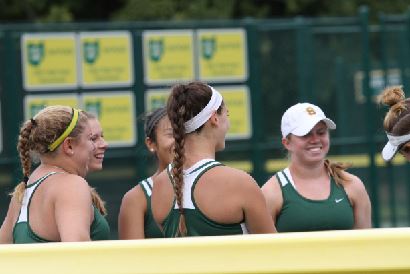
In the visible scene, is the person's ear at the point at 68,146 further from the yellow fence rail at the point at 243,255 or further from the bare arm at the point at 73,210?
the yellow fence rail at the point at 243,255

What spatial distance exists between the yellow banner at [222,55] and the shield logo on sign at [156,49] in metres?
0.41

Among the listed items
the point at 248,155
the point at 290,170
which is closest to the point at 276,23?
the point at 248,155

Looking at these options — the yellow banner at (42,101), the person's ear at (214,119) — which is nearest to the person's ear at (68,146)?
the person's ear at (214,119)

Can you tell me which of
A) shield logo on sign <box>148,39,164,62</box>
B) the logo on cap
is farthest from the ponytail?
shield logo on sign <box>148,39,164,62</box>

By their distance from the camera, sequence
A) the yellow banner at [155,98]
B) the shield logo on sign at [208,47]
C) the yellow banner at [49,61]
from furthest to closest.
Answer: the shield logo on sign at [208,47] < the yellow banner at [155,98] < the yellow banner at [49,61]

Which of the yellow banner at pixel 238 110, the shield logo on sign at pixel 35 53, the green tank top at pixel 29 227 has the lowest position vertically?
the yellow banner at pixel 238 110

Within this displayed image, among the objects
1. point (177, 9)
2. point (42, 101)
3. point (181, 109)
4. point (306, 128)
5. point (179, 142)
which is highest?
point (181, 109)

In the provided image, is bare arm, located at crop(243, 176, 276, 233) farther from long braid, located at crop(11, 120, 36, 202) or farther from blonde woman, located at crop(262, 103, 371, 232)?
blonde woman, located at crop(262, 103, 371, 232)

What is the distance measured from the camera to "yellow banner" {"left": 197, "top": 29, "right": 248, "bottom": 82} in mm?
11203

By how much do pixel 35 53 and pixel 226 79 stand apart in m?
1.95

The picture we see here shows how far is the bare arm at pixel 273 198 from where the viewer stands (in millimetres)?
4992

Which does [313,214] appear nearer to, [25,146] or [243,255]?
[25,146]

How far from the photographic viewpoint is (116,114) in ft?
35.2

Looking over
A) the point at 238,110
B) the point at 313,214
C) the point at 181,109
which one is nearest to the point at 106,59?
the point at 238,110
